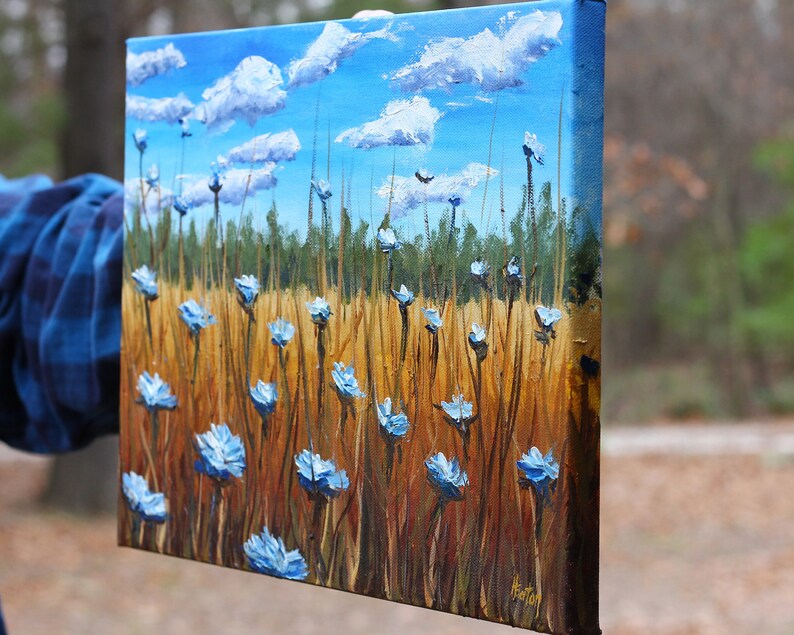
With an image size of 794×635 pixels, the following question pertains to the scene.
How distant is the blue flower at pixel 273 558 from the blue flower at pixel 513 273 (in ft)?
1.00

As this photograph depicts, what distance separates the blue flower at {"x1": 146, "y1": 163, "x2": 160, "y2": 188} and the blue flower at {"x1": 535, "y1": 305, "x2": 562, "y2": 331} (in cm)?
41

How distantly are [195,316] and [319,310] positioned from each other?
14cm

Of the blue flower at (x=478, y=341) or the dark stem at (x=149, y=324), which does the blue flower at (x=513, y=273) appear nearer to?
the blue flower at (x=478, y=341)

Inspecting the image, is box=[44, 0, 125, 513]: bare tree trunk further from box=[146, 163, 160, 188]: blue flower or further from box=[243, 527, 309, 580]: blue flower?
box=[243, 527, 309, 580]: blue flower

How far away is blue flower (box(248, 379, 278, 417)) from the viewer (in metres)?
0.85

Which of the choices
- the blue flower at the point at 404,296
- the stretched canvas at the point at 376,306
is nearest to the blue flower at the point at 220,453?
the stretched canvas at the point at 376,306

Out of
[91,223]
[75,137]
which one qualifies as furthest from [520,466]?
[75,137]

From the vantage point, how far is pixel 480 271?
2.41 ft

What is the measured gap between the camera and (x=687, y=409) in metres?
10.8

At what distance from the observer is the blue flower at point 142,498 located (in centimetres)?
93

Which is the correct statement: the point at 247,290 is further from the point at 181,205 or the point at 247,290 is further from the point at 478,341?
the point at 478,341

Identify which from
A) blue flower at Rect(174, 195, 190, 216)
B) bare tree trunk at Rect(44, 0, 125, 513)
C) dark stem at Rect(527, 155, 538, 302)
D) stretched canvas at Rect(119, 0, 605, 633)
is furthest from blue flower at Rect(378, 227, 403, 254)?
bare tree trunk at Rect(44, 0, 125, 513)

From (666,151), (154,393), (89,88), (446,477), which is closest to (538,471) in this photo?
(446,477)
